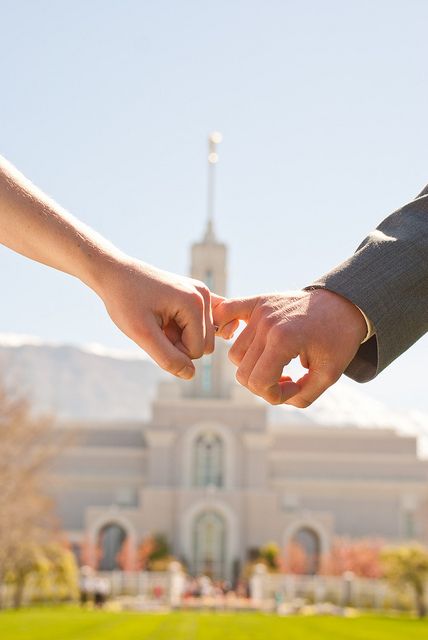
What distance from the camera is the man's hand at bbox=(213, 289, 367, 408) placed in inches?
79.0

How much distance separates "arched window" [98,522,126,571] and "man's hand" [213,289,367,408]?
149ft

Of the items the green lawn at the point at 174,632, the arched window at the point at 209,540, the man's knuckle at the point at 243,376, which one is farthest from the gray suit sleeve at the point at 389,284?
the arched window at the point at 209,540

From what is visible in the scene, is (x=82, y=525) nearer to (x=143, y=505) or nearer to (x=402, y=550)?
(x=143, y=505)

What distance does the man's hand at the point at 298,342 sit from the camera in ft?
6.59

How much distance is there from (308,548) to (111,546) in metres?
9.96

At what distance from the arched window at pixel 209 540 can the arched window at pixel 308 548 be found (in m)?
3.34

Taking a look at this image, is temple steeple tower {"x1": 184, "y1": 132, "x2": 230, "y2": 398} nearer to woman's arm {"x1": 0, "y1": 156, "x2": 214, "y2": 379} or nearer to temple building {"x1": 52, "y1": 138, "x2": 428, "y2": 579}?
temple building {"x1": 52, "y1": 138, "x2": 428, "y2": 579}

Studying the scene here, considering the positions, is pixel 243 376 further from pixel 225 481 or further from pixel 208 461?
pixel 208 461

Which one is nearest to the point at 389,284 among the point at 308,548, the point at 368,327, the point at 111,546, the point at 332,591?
the point at 368,327

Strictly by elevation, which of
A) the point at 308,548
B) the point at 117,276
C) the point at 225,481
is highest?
the point at 225,481

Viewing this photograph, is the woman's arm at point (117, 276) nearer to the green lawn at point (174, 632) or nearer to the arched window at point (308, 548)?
the green lawn at point (174, 632)

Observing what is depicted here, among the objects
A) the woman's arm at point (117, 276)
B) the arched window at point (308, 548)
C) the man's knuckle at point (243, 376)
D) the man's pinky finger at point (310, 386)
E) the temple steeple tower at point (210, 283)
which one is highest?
the temple steeple tower at point (210, 283)

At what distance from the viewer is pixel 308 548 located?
49.0 metres

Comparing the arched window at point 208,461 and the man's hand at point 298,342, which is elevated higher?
the arched window at point 208,461
